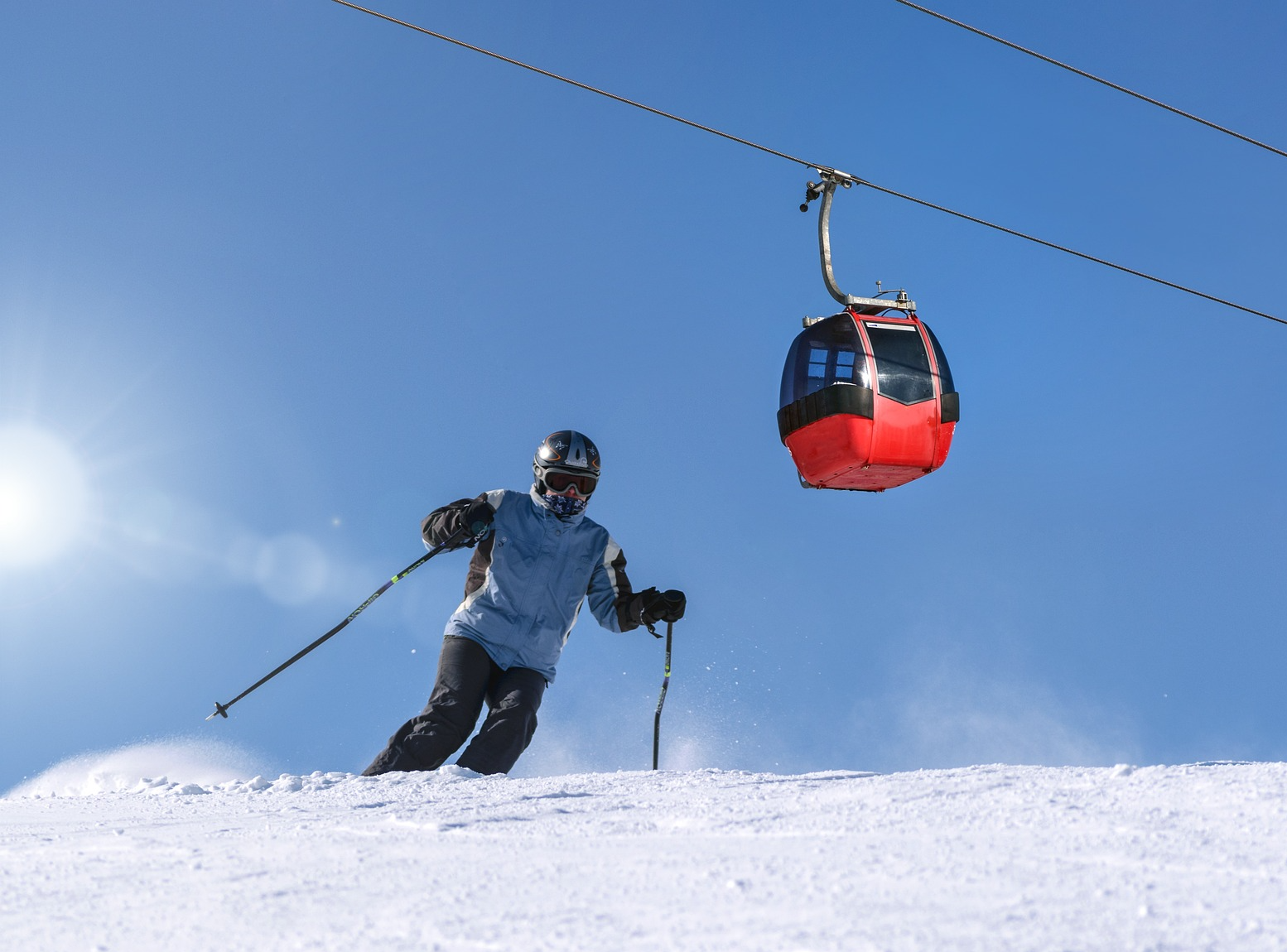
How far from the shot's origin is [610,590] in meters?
6.24

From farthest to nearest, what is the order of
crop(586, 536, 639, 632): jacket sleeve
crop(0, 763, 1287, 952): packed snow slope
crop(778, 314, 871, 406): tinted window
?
crop(778, 314, 871, 406): tinted window < crop(586, 536, 639, 632): jacket sleeve < crop(0, 763, 1287, 952): packed snow slope

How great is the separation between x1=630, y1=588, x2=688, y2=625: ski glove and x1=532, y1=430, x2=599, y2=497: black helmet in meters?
0.73

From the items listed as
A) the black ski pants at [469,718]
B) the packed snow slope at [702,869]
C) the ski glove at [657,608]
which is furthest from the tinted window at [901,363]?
the packed snow slope at [702,869]

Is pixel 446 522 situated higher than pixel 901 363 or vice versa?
pixel 901 363

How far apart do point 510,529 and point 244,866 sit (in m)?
3.65

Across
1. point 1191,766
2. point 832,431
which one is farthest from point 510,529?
point 1191,766

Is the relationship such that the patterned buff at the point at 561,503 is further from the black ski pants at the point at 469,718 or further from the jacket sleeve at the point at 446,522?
the black ski pants at the point at 469,718

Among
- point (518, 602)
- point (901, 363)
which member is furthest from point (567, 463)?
point (901, 363)

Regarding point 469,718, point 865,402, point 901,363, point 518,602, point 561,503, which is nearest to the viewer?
point 469,718

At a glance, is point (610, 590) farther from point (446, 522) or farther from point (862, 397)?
point (862, 397)

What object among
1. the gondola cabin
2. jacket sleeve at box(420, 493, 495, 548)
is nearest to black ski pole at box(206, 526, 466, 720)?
jacket sleeve at box(420, 493, 495, 548)

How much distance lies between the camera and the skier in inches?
218

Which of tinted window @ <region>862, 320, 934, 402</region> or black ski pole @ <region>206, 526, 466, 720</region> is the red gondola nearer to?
tinted window @ <region>862, 320, 934, 402</region>

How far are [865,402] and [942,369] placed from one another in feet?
2.31
